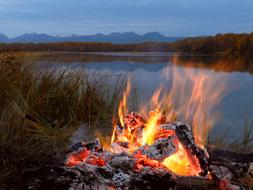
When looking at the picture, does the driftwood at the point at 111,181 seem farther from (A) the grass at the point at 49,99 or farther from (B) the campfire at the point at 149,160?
(A) the grass at the point at 49,99

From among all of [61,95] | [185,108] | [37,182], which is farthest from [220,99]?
[37,182]

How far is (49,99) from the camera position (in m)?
6.00

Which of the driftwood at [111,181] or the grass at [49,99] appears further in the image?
the grass at [49,99]

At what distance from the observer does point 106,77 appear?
693cm

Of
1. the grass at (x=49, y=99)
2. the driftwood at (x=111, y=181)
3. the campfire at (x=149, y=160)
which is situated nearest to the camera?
the driftwood at (x=111, y=181)

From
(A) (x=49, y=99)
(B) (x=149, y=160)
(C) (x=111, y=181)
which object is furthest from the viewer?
(A) (x=49, y=99)

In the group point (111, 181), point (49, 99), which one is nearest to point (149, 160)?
point (111, 181)

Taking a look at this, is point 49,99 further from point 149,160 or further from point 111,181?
point 111,181

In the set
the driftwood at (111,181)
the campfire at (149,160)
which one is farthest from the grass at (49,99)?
the driftwood at (111,181)

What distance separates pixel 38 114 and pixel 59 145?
3.37 feet

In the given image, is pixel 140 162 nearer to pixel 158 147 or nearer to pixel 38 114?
pixel 158 147

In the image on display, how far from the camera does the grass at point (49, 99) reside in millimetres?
4769

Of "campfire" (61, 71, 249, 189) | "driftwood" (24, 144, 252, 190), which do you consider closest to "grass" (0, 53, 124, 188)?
"campfire" (61, 71, 249, 189)

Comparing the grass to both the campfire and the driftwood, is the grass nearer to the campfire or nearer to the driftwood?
the campfire
